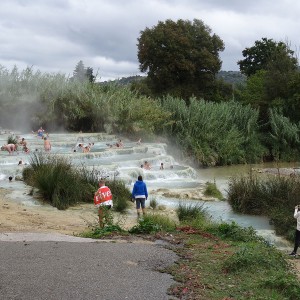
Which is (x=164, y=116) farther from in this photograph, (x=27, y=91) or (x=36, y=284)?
(x=36, y=284)

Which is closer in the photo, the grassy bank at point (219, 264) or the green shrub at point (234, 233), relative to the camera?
the grassy bank at point (219, 264)

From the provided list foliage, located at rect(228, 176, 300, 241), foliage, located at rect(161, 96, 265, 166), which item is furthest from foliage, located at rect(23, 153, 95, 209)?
foliage, located at rect(161, 96, 265, 166)

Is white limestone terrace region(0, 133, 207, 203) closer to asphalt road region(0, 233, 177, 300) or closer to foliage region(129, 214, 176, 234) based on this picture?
foliage region(129, 214, 176, 234)

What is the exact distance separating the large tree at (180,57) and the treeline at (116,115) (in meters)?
14.4

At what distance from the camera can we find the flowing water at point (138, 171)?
626 inches

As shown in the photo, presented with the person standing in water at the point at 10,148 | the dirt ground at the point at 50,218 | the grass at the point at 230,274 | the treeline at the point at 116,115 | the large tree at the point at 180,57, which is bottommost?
the dirt ground at the point at 50,218

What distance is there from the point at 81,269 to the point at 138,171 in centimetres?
1516

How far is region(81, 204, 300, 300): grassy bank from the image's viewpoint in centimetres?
665

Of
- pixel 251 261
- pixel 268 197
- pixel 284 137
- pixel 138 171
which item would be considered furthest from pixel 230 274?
pixel 284 137

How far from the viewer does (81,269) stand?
7062 mm

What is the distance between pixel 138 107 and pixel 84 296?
2788 cm

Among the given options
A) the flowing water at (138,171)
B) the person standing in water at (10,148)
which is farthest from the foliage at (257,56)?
the person standing in water at (10,148)

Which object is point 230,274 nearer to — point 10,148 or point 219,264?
point 219,264

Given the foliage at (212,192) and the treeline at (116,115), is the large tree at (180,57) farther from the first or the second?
the foliage at (212,192)
